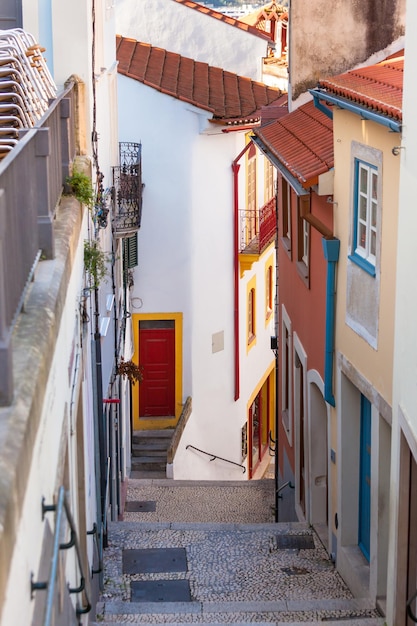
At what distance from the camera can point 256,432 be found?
27500mm

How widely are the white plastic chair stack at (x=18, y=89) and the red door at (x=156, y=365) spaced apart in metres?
12.5

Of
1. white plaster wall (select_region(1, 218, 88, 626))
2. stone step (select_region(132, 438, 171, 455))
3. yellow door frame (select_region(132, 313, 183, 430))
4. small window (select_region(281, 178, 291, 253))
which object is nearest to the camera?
white plaster wall (select_region(1, 218, 88, 626))

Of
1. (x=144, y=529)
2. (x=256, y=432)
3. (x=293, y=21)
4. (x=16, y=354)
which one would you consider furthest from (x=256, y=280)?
(x=16, y=354)

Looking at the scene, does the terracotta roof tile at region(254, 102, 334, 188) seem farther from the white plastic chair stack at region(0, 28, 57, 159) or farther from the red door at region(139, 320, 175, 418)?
the red door at region(139, 320, 175, 418)

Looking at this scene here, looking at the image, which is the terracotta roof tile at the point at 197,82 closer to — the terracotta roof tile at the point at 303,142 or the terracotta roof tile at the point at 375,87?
the terracotta roof tile at the point at 303,142

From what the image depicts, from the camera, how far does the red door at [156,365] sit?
72.3ft

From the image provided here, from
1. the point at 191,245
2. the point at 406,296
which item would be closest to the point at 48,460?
the point at 406,296

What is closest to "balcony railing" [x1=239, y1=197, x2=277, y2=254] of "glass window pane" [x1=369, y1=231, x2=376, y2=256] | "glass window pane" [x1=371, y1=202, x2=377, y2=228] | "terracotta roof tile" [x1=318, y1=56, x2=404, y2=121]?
"terracotta roof tile" [x1=318, y1=56, x2=404, y2=121]

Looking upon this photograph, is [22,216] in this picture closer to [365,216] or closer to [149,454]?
[365,216]

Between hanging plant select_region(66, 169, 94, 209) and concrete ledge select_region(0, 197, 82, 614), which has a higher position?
hanging plant select_region(66, 169, 94, 209)

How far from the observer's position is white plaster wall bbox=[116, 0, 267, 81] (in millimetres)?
24641

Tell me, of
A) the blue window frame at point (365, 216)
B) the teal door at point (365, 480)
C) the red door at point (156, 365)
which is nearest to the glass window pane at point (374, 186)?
the blue window frame at point (365, 216)

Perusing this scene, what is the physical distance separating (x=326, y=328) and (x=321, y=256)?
1100 millimetres

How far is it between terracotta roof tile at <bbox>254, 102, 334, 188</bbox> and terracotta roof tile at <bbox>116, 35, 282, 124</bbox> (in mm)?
5293
